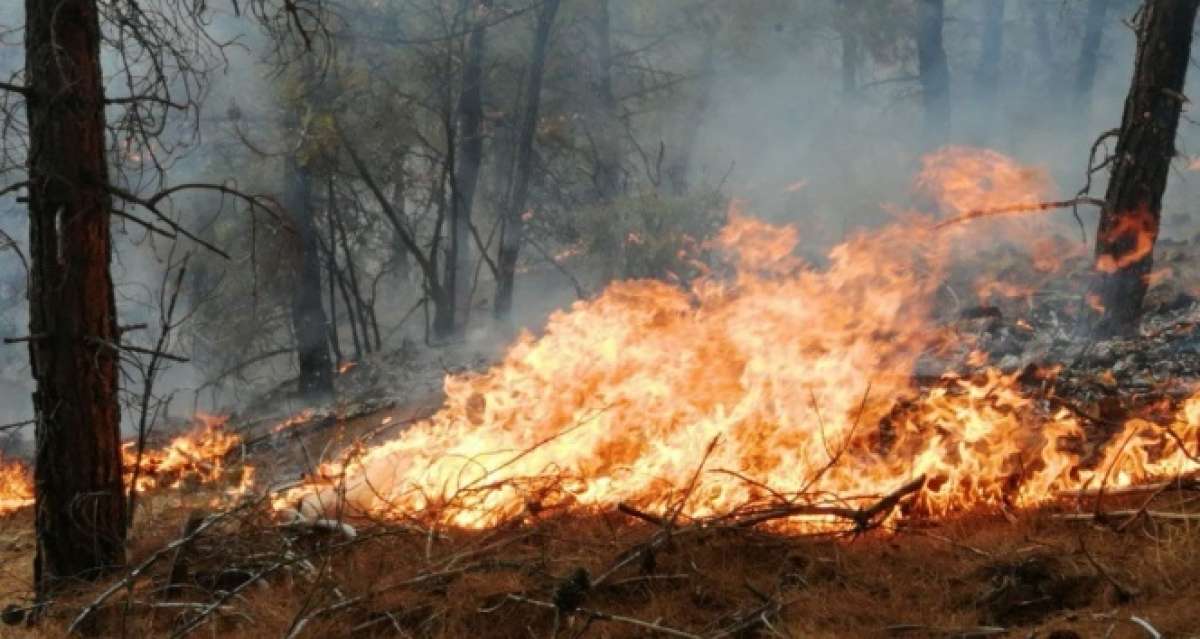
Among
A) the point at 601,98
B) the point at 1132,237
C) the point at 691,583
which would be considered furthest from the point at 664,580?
the point at 601,98

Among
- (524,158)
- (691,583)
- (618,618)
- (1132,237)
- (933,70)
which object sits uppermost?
(933,70)

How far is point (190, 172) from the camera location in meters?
18.3

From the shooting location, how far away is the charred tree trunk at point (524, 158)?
50.5 ft

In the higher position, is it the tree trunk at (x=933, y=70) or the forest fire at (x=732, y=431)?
the tree trunk at (x=933, y=70)

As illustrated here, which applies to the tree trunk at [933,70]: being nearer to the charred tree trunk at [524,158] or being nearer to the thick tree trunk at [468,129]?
the charred tree trunk at [524,158]

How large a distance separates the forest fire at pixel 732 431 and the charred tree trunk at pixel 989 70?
700 inches

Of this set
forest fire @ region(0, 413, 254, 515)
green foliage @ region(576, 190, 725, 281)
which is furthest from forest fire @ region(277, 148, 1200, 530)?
green foliage @ region(576, 190, 725, 281)

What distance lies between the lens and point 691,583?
4.69 metres

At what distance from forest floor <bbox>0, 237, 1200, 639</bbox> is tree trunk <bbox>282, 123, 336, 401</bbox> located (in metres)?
8.18

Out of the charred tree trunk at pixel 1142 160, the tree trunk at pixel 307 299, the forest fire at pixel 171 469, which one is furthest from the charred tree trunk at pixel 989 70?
the forest fire at pixel 171 469

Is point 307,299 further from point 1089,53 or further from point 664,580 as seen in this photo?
point 1089,53

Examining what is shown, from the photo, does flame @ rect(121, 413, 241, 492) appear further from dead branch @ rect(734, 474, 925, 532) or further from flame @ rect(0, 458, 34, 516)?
dead branch @ rect(734, 474, 925, 532)

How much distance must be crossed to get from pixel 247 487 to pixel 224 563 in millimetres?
3456

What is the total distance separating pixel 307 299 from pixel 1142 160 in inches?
440
